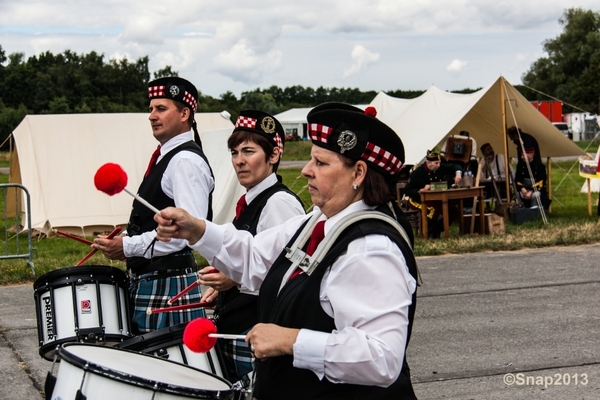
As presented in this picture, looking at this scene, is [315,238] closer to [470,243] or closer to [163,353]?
[163,353]

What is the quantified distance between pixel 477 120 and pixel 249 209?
13228 millimetres

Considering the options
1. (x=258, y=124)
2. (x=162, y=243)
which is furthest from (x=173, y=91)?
(x=162, y=243)

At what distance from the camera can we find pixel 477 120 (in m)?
16.5

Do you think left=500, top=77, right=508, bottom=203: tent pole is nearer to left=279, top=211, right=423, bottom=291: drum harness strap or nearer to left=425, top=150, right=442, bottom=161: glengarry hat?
left=425, top=150, right=442, bottom=161: glengarry hat

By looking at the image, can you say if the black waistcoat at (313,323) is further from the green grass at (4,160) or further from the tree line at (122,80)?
the tree line at (122,80)

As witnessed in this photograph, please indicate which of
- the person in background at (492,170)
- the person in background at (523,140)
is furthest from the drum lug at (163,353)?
the person in background at (492,170)

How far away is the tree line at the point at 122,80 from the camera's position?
48.5 m

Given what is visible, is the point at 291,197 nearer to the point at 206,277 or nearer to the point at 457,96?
the point at 206,277

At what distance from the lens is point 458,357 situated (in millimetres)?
6336

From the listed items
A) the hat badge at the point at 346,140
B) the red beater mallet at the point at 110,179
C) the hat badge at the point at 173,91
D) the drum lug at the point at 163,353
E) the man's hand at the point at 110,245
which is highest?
the hat badge at the point at 173,91

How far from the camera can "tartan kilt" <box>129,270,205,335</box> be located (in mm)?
4355

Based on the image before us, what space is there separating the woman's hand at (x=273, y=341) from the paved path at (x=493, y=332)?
3238 mm

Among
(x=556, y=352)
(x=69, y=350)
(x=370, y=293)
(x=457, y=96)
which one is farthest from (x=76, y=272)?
(x=457, y=96)

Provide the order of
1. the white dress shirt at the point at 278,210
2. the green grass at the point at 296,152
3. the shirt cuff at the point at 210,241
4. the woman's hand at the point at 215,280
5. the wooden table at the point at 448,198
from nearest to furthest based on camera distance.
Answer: the shirt cuff at the point at 210,241
the woman's hand at the point at 215,280
the white dress shirt at the point at 278,210
the wooden table at the point at 448,198
the green grass at the point at 296,152
